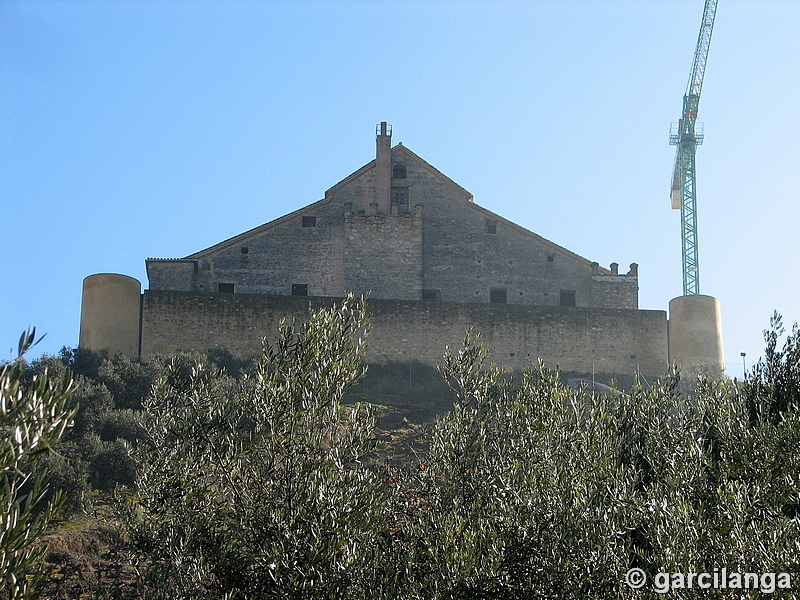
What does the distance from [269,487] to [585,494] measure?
138 inches

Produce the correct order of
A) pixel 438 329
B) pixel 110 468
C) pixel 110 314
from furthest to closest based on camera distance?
pixel 438 329
pixel 110 314
pixel 110 468

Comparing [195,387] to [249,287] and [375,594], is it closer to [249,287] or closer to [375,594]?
[375,594]

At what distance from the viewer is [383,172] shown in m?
37.2

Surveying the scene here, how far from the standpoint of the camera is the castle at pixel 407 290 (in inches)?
1124

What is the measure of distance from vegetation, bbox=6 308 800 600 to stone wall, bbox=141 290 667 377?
15.6 metres

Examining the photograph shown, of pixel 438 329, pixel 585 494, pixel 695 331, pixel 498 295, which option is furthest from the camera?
pixel 498 295

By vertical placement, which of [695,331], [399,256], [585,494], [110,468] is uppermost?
[399,256]

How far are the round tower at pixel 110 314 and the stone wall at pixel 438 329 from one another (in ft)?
1.27

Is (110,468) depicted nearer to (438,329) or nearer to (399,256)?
(438,329)

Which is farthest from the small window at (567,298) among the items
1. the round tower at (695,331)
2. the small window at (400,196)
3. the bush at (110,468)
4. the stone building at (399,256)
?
the bush at (110,468)

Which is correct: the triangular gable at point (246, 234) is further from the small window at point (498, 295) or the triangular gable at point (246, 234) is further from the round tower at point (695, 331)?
the round tower at point (695, 331)

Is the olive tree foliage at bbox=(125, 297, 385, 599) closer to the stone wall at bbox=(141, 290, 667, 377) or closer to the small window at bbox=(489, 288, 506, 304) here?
the stone wall at bbox=(141, 290, 667, 377)

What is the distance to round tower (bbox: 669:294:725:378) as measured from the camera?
3075 centimetres

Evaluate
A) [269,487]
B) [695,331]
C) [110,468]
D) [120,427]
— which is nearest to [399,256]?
[695,331]
